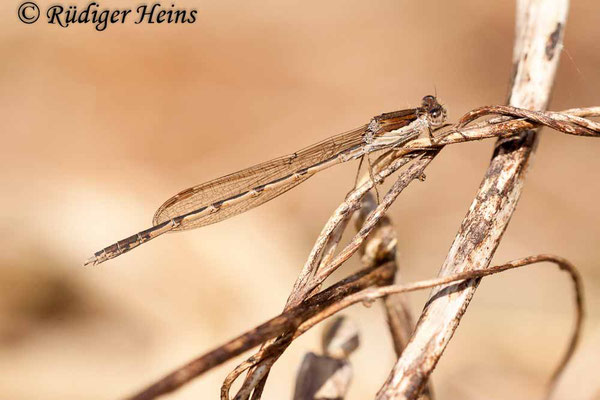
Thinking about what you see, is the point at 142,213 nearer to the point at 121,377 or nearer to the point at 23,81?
the point at 121,377

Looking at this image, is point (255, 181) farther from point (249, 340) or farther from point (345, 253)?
point (249, 340)

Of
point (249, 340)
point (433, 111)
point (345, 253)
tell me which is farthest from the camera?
point (433, 111)

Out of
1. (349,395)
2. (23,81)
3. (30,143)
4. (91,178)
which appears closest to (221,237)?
(91,178)

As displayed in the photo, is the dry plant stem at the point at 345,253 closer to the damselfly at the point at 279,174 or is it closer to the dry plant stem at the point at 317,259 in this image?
the dry plant stem at the point at 317,259

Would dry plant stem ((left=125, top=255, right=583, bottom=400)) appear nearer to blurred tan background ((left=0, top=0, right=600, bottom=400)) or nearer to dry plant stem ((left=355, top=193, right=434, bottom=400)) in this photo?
dry plant stem ((left=355, top=193, right=434, bottom=400))

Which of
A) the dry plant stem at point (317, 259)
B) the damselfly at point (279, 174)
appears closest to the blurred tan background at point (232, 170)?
the damselfly at point (279, 174)

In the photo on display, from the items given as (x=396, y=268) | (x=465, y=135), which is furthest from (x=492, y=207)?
(x=396, y=268)
